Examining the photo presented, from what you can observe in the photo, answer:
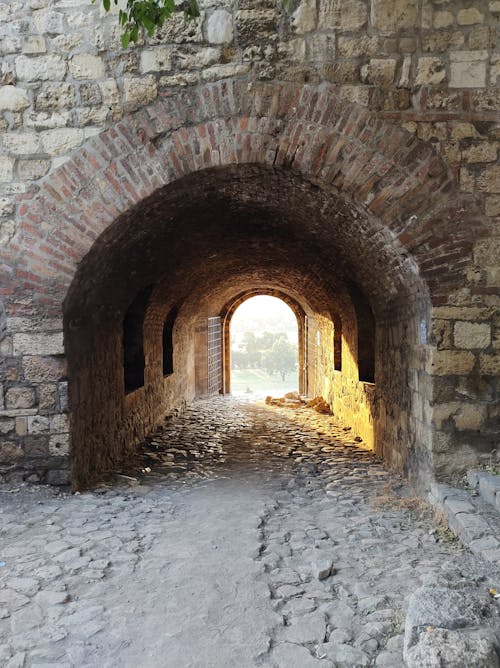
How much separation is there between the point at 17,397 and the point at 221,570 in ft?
7.79

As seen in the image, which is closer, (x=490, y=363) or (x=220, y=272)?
(x=490, y=363)

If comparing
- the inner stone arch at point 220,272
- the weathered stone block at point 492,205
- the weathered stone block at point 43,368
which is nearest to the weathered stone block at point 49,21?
the inner stone arch at point 220,272

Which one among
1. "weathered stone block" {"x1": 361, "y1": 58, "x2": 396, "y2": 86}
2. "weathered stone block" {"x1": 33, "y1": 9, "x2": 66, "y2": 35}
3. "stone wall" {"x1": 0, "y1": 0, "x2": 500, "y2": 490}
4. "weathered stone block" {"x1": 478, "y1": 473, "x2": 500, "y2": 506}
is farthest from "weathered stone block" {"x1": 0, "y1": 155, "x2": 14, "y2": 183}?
"weathered stone block" {"x1": 478, "y1": 473, "x2": 500, "y2": 506}

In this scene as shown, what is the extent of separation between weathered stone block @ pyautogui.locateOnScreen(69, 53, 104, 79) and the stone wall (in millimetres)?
12

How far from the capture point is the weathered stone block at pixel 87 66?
4.20m

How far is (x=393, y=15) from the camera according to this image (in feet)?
13.1

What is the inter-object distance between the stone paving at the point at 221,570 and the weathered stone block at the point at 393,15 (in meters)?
3.85

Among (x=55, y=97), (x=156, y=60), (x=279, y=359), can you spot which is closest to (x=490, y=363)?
(x=156, y=60)

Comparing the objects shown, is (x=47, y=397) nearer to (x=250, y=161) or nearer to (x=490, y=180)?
(x=250, y=161)

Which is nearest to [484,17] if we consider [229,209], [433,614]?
[229,209]

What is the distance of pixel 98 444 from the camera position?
5266mm

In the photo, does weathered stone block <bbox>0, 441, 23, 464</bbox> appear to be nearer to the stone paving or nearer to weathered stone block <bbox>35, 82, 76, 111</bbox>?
the stone paving

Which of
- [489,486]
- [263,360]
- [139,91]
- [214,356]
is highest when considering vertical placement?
[139,91]

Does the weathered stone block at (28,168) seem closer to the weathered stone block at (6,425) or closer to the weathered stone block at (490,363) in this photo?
the weathered stone block at (6,425)
